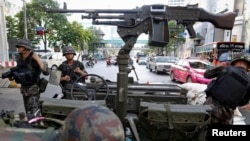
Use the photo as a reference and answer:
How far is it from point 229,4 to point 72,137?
105 ft

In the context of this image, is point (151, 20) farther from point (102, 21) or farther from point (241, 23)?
point (241, 23)

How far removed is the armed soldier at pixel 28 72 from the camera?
4.60 meters

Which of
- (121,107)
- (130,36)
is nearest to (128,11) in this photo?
(130,36)

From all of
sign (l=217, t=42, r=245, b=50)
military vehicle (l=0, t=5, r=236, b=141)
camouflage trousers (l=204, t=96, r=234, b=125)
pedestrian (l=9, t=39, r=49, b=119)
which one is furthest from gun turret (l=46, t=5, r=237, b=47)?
sign (l=217, t=42, r=245, b=50)

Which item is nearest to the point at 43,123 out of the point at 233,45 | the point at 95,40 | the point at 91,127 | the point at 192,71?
the point at 91,127

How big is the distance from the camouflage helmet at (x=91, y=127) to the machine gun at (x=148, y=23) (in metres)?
1.80

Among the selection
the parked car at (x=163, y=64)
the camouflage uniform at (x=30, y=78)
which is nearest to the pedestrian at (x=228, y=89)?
the camouflage uniform at (x=30, y=78)

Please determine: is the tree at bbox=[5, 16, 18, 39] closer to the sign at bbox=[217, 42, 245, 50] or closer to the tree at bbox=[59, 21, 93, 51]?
the tree at bbox=[59, 21, 93, 51]

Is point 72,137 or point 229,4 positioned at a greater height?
point 229,4

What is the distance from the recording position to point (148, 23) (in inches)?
139

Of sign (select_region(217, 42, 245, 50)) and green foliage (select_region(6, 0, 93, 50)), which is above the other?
green foliage (select_region(6, 0, 93, 50))

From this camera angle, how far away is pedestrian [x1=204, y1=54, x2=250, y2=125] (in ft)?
12.2

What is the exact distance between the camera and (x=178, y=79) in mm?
14523

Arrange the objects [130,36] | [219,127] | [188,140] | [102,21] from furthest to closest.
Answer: [102,21] < [130,36] < [219,127] < [188,140]
